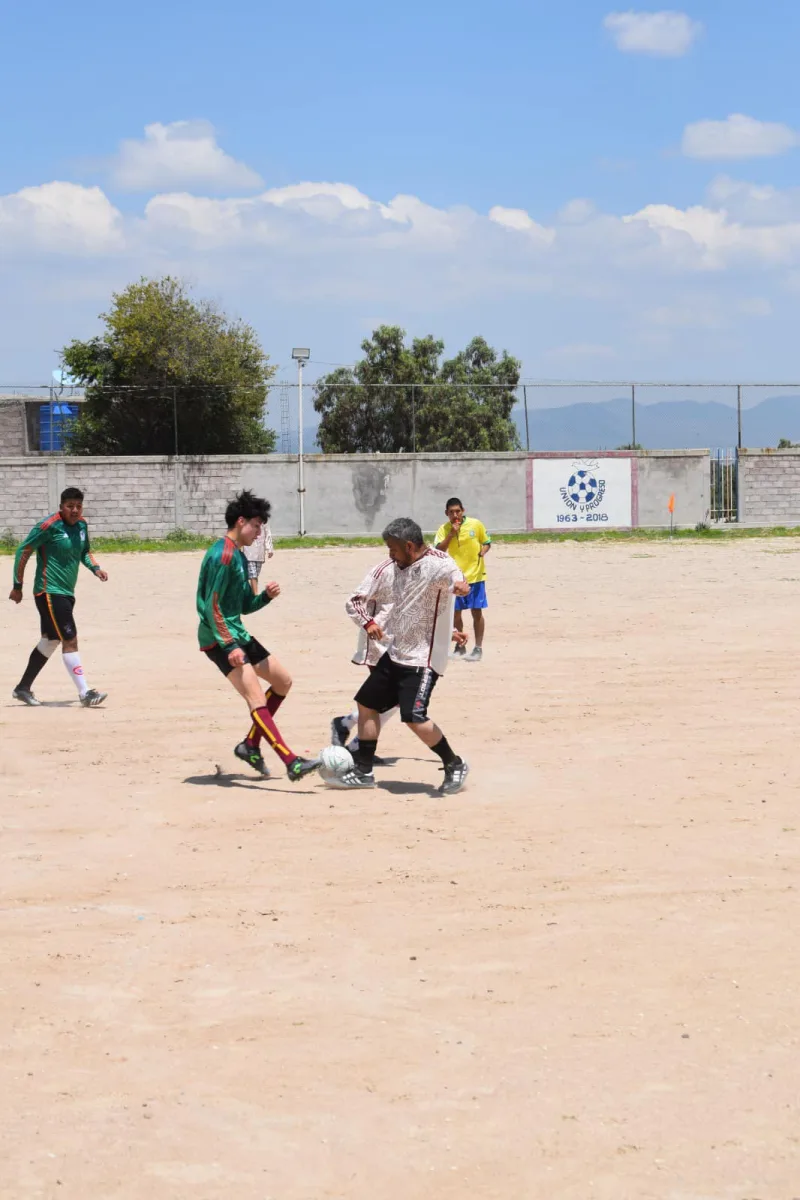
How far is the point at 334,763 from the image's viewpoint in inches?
327

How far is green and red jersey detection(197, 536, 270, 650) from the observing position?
8383 mm

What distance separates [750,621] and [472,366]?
134ft

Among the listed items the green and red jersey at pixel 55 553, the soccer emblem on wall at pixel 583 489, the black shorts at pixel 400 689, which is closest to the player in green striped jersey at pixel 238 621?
the black shorts at pixel 400 689

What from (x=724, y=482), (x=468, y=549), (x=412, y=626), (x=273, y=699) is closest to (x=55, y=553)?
(x=273, y=699)

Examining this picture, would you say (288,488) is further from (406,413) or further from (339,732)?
(339,732)

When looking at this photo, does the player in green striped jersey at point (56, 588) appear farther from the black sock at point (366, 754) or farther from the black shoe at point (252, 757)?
the black sock at point (366, 754)

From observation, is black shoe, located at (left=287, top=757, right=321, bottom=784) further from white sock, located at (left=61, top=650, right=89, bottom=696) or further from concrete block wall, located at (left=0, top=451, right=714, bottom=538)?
concrete block wall, located at (left=0, top=451, right=714, bottom=538)

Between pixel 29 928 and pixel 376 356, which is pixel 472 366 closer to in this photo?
pixel 376 356

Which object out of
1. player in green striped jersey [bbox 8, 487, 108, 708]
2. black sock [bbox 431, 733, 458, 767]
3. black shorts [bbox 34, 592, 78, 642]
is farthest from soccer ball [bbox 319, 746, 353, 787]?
black shorts [bbox 34, 592, 78, 642]

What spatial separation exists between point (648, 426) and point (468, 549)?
2632 cm

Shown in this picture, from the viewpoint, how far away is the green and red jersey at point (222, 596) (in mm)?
8383

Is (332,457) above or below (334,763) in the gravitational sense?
above

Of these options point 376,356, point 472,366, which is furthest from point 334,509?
point 472,366

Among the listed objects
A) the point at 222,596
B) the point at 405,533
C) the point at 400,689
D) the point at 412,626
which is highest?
the point at 405,533
